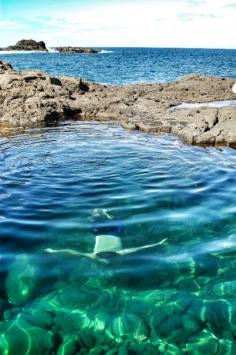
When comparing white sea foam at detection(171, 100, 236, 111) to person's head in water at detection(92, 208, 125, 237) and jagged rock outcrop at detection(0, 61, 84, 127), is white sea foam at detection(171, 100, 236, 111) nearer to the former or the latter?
jagged rock outcrop at detection(0, 61, 84, 127)

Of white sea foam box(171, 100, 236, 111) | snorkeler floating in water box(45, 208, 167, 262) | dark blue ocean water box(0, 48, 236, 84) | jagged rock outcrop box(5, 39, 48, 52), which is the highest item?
jagged rock outcrop box(5, 39, 48, 52)

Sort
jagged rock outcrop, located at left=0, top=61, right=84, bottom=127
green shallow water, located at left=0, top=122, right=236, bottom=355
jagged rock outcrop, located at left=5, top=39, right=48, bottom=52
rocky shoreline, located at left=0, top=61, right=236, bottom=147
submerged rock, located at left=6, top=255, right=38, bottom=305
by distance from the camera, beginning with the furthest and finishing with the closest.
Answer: jagged rock outcrop, located at left=5, top=39, right=48, bottom=52 < jagged rock outcrop, located at left=0, top=61, right=84, bottom=127 < rocky shoreline, located at left=0, top=61, right=236, bottom=147 < submerged rock, located at left=6, top=255, right=38, bottom=305 < green shallow water, located at left=0, top=122, right=236, bottom=355

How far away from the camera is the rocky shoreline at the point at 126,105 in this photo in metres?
14.7

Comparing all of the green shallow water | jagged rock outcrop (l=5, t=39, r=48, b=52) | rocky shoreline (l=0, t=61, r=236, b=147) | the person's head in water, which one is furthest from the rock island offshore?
jagged rock outcrop (l=5, t=39, r=48, b=52)

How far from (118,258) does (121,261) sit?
10 cm

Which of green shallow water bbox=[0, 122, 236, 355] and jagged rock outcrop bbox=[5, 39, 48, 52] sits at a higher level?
jagged rock outcrop bbox=[5, 39, 48, 52]

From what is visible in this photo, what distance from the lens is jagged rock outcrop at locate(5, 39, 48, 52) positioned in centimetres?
15212

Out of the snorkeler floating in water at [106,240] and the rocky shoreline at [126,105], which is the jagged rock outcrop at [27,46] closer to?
the rocky shoreline at [126,105]

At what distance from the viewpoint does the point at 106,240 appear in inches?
256

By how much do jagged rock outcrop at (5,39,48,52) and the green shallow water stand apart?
15289cm

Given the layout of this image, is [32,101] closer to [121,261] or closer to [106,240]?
[106,240]

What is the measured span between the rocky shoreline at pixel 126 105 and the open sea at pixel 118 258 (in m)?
3.98

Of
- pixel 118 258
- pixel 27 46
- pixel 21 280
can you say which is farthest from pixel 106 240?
pixel 27 46

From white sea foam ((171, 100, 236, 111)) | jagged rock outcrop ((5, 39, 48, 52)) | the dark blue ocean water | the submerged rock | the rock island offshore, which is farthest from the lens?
jagged rock outcrop ((5, 39, 48, 52))
